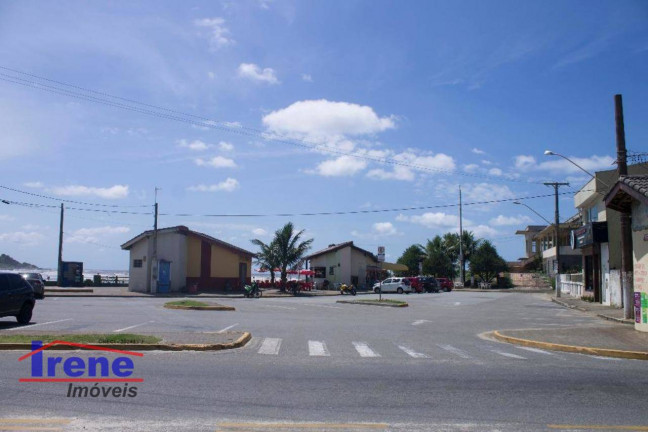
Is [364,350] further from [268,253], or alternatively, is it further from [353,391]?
[268,253]

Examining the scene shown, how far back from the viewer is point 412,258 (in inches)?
3438

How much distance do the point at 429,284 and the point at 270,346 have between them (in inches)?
1795

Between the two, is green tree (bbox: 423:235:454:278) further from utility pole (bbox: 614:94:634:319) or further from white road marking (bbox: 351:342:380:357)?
white road marking (bbox: 351:342:380:357)

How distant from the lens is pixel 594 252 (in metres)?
36.6

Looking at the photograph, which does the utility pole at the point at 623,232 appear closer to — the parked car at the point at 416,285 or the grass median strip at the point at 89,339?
the grass median strip at the point at 89,339

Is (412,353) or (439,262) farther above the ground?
(439,262)

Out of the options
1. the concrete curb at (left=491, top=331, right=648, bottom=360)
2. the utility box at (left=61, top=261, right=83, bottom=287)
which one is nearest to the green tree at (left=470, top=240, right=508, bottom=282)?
the utility box at (left=61, top=261, right=83, bottom=287)

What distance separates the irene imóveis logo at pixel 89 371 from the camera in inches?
337

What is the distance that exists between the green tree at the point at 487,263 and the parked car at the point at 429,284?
18614 mm

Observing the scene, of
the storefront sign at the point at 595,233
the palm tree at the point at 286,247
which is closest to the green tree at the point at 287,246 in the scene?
the palm tree at the point at 286,247

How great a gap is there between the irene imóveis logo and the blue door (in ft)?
113

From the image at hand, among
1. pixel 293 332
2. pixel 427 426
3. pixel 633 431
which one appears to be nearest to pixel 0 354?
pixel 293 332

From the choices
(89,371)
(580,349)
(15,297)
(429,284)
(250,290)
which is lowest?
(580,349)

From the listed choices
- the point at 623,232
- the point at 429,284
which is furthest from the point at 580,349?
the point at 429,284
